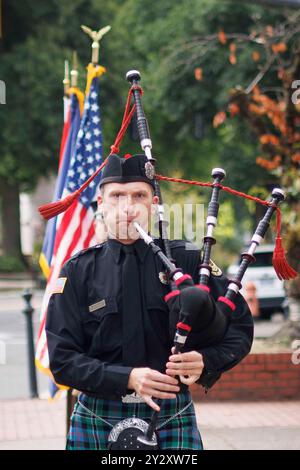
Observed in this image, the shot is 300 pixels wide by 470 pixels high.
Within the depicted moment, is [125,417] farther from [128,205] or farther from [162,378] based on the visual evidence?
[128,205]

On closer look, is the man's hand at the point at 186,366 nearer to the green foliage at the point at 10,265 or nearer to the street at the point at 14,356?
the street at the point at 14,356

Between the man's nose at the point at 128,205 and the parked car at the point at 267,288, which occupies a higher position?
the man's nose at the point at 128,205

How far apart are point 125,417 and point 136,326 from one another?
36 centimetres

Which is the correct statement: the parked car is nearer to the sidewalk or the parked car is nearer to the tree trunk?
the sidewalk

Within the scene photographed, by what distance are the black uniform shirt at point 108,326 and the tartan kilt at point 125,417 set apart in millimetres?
145

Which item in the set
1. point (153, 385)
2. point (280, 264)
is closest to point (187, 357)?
point (153, 385)

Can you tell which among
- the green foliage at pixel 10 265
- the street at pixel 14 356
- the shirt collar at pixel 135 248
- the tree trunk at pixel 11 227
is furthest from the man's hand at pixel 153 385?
the tree trunk at pixel 11 227

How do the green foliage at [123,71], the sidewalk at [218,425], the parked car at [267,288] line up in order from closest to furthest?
the sidewalk at [218,425] → the parked car at [267,288] → the green foliage at [123,71]

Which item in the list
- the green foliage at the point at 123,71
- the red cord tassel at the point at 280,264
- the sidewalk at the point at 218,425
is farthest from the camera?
the green foliage at the point at 123,71

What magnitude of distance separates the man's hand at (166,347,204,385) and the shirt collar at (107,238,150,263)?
504 mm

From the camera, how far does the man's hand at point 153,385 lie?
10.4ft

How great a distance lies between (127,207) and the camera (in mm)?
3418

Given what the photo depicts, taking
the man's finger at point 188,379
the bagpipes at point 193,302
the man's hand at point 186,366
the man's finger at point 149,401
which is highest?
the bagpipes at point 193,302
